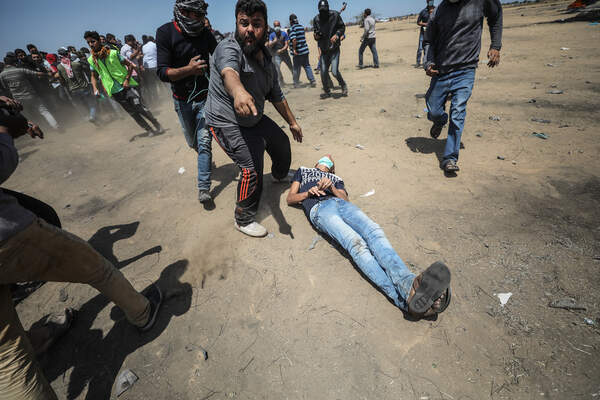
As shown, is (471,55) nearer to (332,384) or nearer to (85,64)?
(332,384)

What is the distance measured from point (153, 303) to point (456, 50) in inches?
164

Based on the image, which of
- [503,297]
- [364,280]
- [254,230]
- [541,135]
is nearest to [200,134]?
[254,230]

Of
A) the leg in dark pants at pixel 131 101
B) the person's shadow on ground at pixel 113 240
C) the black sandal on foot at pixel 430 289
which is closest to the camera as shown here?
the black sandal on foot at pixel 430 289

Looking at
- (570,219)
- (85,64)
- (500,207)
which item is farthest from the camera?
(85,64)

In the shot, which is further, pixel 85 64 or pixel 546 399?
pixel 85 64

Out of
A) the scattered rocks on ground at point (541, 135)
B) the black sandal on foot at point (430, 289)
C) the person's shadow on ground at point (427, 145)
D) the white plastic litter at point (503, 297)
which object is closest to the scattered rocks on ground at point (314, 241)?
the black sandal on foot at point (430, 289)

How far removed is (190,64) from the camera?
280cm

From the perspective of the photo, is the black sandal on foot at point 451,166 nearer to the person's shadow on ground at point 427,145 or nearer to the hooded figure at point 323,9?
the person's shadow on ground at point 427,145

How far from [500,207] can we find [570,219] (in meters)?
0.52

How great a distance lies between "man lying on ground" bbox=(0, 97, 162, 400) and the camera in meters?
1.19

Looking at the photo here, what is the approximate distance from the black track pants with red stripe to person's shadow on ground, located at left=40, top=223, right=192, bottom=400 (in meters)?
0.92

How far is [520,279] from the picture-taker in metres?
1.91

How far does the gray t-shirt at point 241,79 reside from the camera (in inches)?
77.0

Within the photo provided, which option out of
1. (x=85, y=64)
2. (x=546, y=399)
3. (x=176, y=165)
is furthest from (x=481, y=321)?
(x=85, y=64)
